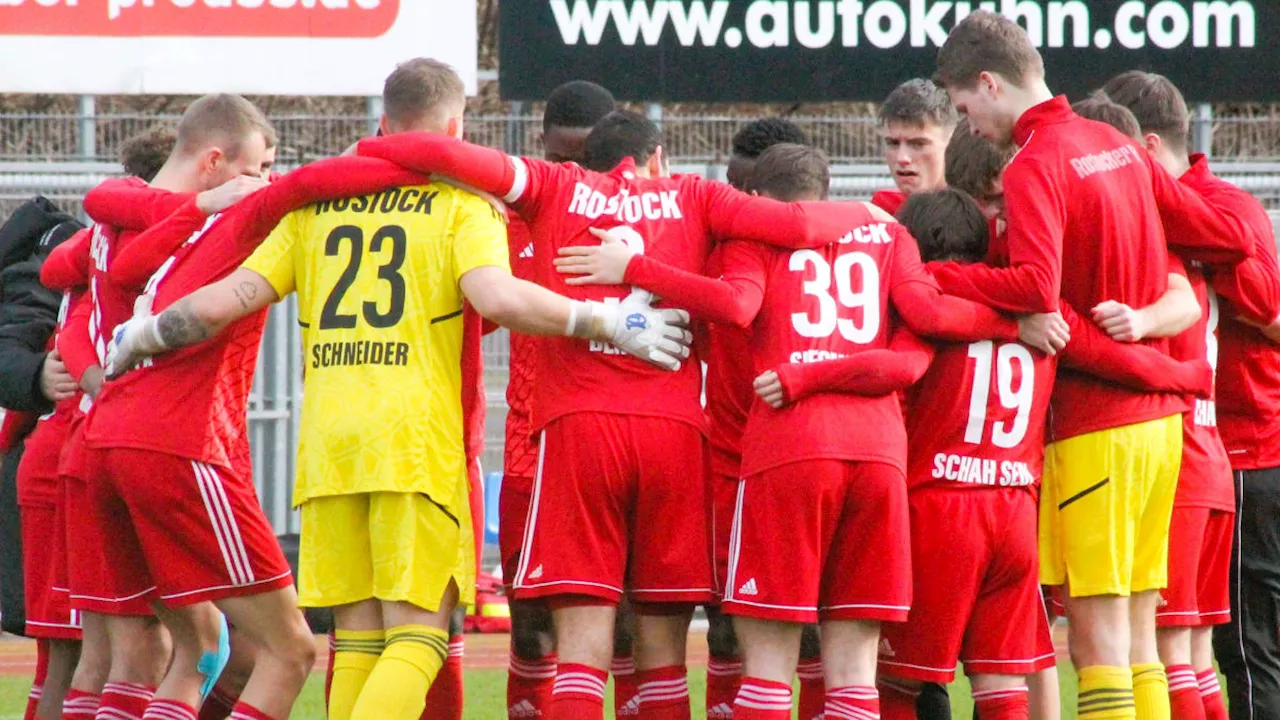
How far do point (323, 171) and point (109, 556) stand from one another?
1.53 metres

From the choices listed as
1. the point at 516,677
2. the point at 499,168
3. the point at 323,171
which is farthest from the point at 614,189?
the point at 516,677

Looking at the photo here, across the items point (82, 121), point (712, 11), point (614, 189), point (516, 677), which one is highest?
point (712, 11)

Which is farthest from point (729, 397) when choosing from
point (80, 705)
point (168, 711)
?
point (80, 705)

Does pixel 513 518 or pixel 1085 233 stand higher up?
pixel 1085 233

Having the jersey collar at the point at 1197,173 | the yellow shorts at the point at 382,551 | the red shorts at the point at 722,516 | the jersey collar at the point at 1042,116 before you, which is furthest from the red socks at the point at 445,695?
the jersey collar at the point at 1197,173

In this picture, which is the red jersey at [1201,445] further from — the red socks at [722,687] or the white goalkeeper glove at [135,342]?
the white goalkeeper glove at [135,342]

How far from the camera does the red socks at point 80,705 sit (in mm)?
6020

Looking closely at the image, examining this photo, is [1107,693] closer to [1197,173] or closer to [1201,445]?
[1201,445]

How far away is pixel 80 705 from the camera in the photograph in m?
6.03

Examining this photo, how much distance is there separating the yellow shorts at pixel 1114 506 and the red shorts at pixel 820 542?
0.58m

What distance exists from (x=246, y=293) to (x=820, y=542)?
1.85 m

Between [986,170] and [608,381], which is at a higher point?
[986,170]

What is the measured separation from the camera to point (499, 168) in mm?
5230

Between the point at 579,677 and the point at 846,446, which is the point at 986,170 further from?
the point at 579,677
